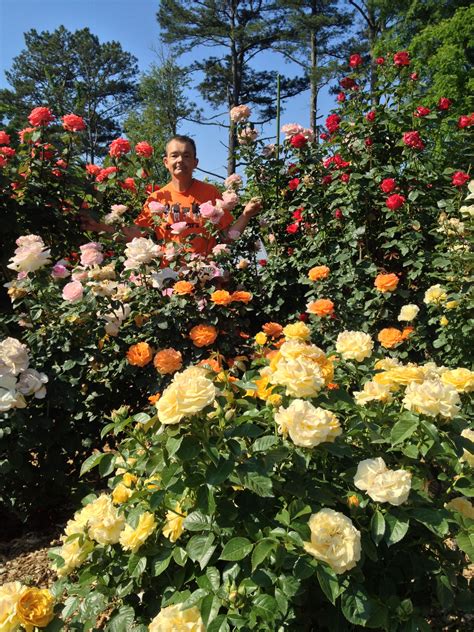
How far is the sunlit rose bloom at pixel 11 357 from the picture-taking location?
5.76ft

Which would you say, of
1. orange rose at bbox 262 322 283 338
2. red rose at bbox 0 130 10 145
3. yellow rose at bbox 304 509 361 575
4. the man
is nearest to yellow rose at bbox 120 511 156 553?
yellow rose at bbox 304 509 361 575

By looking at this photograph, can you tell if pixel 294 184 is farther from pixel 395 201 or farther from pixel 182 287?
pixel 182 287

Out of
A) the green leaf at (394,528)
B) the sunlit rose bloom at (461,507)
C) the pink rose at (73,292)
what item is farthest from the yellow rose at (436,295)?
the green leaf at (394,528)

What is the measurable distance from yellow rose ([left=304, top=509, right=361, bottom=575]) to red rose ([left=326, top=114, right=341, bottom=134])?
2.73m

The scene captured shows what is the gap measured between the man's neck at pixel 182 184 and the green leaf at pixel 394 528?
8.60 ft

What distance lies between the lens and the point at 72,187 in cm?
321

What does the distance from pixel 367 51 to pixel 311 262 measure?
16.3 metres

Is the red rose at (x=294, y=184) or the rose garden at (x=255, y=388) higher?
the red rose at (x=294, y=184)

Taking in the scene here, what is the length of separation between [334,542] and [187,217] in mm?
2305

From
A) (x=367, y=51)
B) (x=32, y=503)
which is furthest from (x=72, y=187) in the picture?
(x=367, y=51)

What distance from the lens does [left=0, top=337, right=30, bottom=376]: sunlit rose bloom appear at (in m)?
1.76

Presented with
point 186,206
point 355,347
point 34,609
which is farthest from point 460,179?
point 34,609

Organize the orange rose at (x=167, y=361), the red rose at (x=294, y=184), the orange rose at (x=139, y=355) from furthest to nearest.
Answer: the red rose at (x=294, y=184) → the orange rose at (x=139, y=355) → the orange rose at (x=167, y=361)

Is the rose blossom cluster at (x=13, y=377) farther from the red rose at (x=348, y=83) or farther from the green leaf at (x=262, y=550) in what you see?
the red rose at (x=348, y=83)
